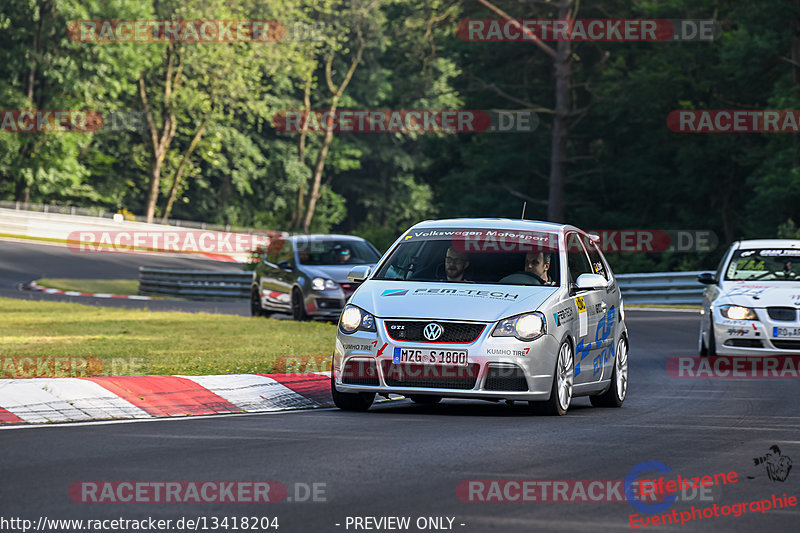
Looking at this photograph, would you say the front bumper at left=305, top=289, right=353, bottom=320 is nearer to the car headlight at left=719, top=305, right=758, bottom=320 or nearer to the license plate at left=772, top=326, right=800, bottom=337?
the car headlight at left=719, top=305, right=758, bottom=320

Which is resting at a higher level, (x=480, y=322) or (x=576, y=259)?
(x=576, y=259)

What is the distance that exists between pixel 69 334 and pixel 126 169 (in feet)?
219

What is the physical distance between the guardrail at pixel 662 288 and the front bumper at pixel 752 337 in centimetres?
1471

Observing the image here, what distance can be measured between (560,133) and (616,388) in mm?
32947

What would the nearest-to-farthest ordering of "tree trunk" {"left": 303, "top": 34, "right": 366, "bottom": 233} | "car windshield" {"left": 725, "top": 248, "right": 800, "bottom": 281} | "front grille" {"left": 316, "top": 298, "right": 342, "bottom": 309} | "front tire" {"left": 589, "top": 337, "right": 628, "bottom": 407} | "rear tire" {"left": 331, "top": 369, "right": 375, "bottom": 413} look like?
"rear tire" {"left": 331, "top": 369, "right": 375, "bottom": 413} < "front tire" {"left": 589, "top": 337, "right": 628, "bottom": 407} < "car windshield" {"left": 725, "top": 248, "right": 800, "bottom": 281} < "front grille" {"left": 316, "top": 298, "right": 342, "bottom": 309} < "tree trunk" {"left": 303, "top": 34, "right": 366, "bottom": 233}

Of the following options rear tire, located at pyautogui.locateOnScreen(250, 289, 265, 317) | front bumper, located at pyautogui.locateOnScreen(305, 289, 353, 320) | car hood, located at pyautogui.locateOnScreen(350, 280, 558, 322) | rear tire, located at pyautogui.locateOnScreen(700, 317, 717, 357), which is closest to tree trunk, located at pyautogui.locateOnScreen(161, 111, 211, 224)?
rear tire, located at pyautogui.locateOnScreen(250, 289, 265, 317)

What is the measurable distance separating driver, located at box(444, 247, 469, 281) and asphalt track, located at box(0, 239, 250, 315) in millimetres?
20741

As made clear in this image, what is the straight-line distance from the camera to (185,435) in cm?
933

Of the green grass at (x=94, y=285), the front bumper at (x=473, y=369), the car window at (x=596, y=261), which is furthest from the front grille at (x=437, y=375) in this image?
the green grass at (x=94, y=285)

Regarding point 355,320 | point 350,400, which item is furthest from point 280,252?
point 355,320

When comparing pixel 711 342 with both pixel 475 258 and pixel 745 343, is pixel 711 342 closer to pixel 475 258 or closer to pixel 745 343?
pixel 745 343

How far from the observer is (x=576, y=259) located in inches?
492

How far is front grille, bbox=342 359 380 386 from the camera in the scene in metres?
10.9

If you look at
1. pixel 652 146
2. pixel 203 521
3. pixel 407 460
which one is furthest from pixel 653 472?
pixel 652 146
